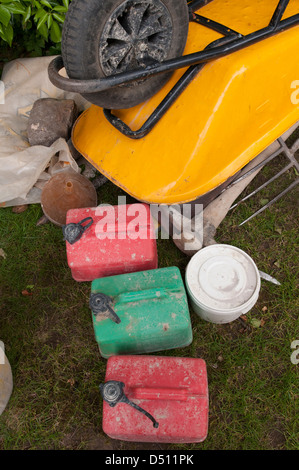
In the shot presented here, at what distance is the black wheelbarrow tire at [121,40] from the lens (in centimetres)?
160

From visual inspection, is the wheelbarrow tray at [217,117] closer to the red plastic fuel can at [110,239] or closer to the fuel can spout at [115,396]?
the red plastic fuel can at [110,239]

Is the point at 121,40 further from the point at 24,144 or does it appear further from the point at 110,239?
the point at 24,144

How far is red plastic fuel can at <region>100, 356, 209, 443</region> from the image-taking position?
1.69 meters

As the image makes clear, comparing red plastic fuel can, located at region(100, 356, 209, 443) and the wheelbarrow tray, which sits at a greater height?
the wheelbarrow tray

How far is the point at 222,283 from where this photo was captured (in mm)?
2027

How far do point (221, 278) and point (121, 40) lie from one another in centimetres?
123

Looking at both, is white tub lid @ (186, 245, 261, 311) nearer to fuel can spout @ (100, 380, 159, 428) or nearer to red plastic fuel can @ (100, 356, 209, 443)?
red plastic fuel can @ (100, 356, 209, 443)

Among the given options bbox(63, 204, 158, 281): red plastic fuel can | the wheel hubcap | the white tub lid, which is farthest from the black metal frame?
the white tub lid

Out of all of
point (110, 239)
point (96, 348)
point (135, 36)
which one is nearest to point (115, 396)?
point (96, 348)

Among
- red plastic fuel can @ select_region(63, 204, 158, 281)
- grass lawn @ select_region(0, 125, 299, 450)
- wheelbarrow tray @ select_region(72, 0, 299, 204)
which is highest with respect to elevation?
wheelbarrow tray @ select_region(72, 0, 299, 204)

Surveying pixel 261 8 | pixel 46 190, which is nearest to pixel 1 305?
pixel 46 190

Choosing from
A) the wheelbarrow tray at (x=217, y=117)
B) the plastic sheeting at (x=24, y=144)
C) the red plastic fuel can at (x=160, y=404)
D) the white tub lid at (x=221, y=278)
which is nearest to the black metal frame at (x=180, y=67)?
the wheelbarrow tray at (x=217, y=117)

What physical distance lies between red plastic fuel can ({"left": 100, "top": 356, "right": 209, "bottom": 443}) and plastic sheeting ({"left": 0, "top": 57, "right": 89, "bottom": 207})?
50.1 inches

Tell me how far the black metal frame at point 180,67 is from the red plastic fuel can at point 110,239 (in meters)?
0.42
